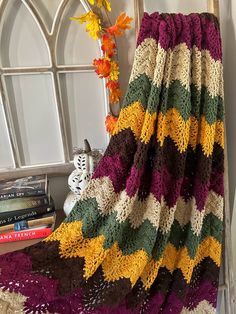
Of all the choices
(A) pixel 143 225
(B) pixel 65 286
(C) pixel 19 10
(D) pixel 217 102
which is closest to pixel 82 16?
(C) pixel 19 10

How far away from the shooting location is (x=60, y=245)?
2.24ft

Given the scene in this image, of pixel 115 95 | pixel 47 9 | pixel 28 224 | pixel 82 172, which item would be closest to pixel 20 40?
pixel 47 9

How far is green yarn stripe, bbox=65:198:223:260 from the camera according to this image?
685 mm

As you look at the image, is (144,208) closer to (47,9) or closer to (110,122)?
(110,122)

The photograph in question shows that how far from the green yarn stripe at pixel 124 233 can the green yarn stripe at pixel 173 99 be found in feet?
0.91

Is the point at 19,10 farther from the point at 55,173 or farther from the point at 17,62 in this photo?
the point at 55,173

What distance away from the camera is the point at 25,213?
80 centimetres

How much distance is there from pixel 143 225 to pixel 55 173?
0.39 meters

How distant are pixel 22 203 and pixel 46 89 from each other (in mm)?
371

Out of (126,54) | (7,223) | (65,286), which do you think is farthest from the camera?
(126,54)

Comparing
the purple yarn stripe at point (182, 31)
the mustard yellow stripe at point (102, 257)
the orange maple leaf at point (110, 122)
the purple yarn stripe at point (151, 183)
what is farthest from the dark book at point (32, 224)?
the purple yarn stripe at point (182, 31)

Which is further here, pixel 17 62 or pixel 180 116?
pixel 17 62

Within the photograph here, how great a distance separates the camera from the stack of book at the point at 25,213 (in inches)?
31.1

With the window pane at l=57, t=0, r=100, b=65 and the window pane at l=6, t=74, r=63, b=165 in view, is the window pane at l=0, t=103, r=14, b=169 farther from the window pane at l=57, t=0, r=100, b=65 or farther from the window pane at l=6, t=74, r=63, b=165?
the window pane at l=57, t=0, r=100, b=65
